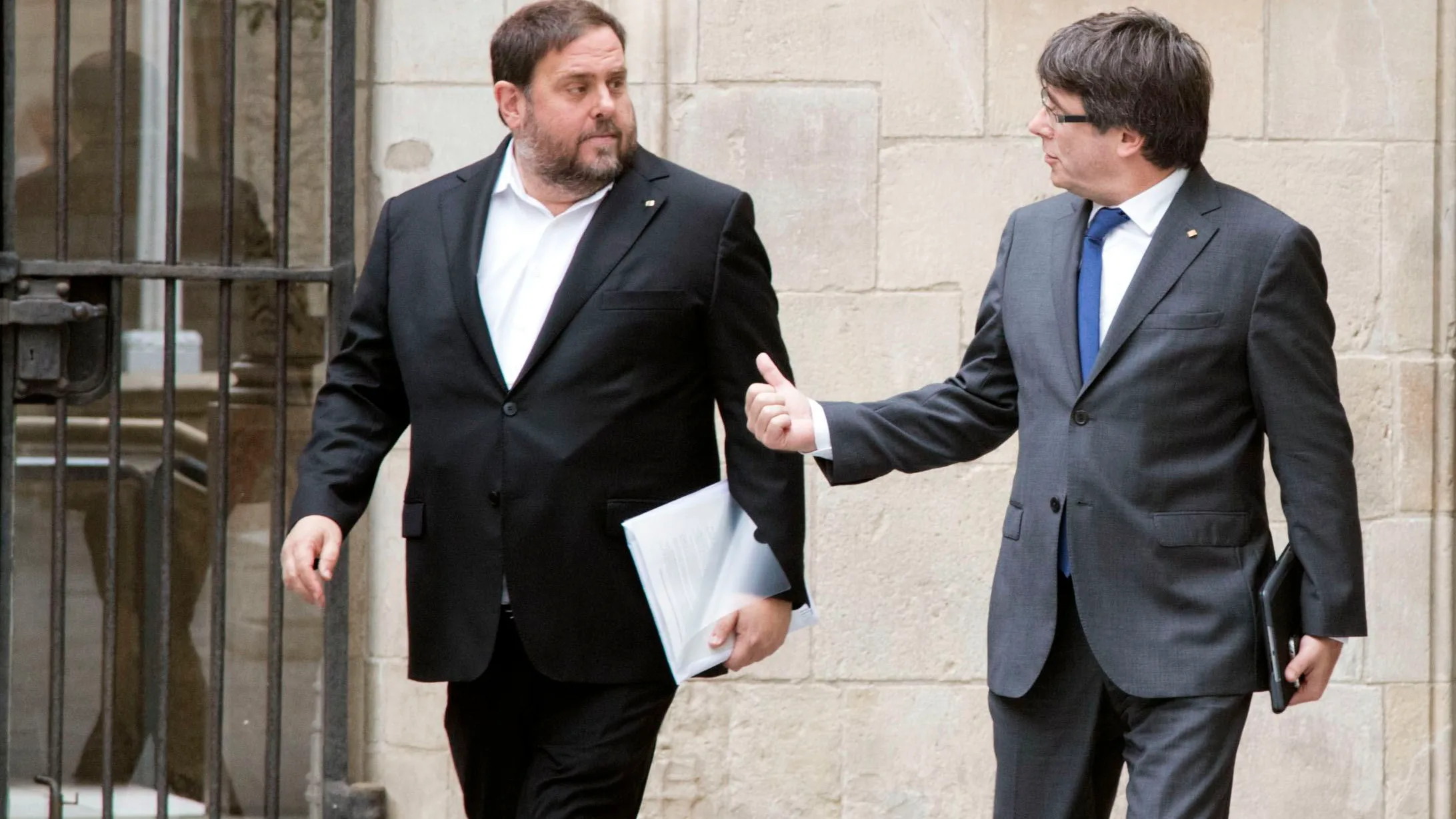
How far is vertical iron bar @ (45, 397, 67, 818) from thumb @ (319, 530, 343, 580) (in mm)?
1421

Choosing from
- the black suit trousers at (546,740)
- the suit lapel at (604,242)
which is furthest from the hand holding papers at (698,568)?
the suit lapel at (604,242)

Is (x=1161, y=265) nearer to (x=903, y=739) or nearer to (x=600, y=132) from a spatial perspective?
(x=600, y=132)

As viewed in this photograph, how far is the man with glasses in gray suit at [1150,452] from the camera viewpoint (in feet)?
9.55

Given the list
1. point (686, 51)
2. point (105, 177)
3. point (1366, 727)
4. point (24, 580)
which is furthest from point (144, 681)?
point (1366, 727)

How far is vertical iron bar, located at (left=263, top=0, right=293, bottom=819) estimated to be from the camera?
4.57 meters

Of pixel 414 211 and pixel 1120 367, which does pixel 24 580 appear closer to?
pixel 414 211

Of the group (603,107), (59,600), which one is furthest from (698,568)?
(59,600)

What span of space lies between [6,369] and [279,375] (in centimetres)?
64

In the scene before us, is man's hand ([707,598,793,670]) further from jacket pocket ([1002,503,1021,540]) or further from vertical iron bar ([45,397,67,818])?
vertical iron bar ([45,397,67,818])

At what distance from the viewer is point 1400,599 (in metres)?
4.60

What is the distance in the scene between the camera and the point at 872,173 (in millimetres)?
4613

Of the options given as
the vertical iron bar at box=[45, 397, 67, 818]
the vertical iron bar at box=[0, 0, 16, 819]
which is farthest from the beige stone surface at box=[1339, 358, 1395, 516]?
the vertical iron bar at box=[0, 0, 16, 819]

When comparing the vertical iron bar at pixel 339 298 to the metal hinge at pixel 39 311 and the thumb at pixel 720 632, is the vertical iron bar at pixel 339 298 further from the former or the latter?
the thumb at pixel 720 632

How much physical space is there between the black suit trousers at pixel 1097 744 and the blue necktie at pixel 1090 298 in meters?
0.08
